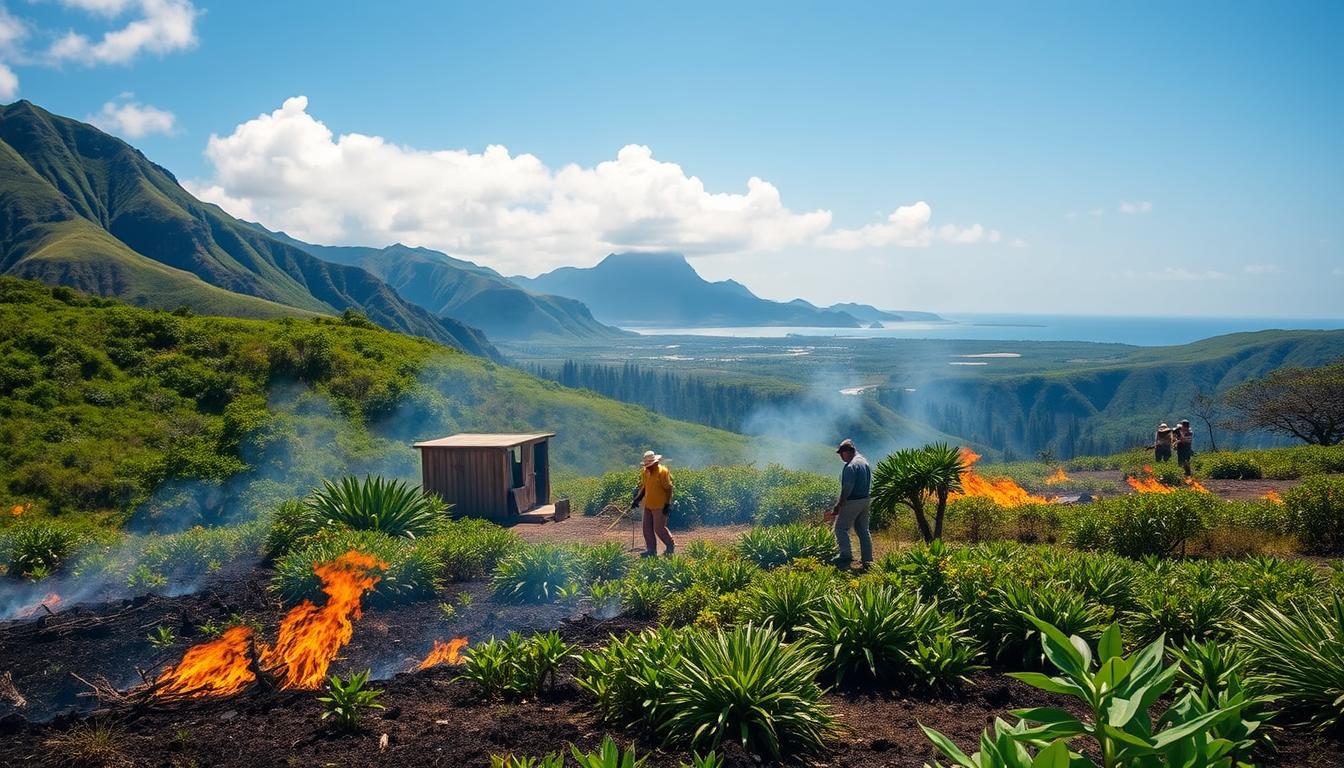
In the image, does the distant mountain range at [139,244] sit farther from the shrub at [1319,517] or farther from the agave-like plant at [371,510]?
the shrub at [1319,517]

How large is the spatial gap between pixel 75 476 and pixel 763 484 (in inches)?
722

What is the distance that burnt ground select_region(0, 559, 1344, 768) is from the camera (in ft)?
16.5

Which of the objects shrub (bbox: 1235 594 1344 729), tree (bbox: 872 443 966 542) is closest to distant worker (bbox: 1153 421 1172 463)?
tree (bbox: 872 443 966 542)

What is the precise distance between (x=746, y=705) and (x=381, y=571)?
6092mm

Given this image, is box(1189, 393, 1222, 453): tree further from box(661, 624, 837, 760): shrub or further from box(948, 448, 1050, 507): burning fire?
box(661, 624, 837, 760): shrub

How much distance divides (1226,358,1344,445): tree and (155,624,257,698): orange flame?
39820 mm

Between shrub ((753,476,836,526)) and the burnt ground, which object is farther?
shrub ((753,476,836,526))

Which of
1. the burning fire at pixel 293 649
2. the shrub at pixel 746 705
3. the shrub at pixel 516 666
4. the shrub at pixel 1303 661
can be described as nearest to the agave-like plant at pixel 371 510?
the burning fire at pixel 293 649

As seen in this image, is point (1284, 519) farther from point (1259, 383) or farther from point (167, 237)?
point (167, 237)

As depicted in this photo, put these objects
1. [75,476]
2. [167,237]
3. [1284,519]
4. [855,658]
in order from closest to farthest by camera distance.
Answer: [855,658]
[1284,519]
[75,476]
[167,237]

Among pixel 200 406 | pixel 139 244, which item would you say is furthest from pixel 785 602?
pixel 139 244

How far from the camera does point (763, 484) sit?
710 inches

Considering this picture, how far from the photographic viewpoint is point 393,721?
225 inches

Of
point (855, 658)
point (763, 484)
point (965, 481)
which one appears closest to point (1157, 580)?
point (855, 658)
